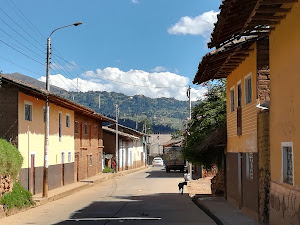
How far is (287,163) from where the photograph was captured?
1112cm

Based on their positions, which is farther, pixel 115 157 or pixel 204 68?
pixel 115 157

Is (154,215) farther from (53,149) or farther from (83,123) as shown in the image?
(83,123)

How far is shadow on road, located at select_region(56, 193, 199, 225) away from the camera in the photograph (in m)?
15.3

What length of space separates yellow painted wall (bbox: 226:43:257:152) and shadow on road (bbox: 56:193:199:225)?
9.66ft

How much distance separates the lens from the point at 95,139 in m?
45.2

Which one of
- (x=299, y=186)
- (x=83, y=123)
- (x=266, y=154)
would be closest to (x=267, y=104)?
(x=266, y=154)

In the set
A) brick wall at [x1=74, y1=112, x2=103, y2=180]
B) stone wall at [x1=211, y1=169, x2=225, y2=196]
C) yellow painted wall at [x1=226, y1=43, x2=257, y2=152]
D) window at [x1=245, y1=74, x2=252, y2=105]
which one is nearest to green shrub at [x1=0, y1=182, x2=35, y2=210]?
yellow painted wall at [x1=226, y1=43, x2=257, y2=152]

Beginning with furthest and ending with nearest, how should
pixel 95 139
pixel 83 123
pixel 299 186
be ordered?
pixel 95 139 < pixel 83 123 < pixel 299 186

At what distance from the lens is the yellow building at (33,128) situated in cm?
2147

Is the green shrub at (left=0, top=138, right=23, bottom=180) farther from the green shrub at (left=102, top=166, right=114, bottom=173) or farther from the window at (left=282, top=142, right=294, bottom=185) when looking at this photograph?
the green shrub at (left=102, top=166, right=114, bottom=173)

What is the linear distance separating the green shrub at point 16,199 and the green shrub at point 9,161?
631 millimetres

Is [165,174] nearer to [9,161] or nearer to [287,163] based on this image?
[9,161]

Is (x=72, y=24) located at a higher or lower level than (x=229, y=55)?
higher

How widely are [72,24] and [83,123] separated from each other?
16.0 metres
